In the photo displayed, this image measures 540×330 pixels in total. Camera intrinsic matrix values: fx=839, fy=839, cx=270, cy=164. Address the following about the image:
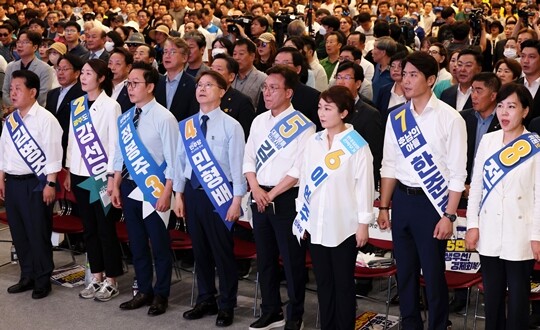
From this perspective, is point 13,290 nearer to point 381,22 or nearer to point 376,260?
point 376,260

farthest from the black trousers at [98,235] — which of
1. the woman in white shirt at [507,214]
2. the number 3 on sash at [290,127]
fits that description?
the woman in white shirt at [507,214]

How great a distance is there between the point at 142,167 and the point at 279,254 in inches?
39.7

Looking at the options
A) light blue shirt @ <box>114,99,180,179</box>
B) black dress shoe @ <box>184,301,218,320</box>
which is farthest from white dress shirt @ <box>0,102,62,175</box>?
black dress shoe @ <box>184,301,218,320</box>

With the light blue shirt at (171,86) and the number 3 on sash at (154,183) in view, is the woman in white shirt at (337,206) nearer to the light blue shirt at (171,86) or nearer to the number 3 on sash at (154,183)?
the number 3 on sash at (154,183)

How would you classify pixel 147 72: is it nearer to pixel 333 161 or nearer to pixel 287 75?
pixel 287 75

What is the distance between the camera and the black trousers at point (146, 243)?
5.24 metres

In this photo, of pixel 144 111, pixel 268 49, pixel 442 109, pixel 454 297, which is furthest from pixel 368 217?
pixel 268 49

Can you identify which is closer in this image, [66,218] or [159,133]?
[159,133]

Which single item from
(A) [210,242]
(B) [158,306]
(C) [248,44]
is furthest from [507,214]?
(C) [248,44]

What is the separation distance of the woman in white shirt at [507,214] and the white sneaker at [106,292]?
254 cm

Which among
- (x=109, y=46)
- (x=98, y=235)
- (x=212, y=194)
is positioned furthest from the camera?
(x=109, y=46)

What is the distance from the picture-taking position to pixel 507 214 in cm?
395

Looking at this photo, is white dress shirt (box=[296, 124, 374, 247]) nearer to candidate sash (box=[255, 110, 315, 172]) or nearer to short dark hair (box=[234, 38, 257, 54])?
candidate sash (box=[255, 110, 315, 172])

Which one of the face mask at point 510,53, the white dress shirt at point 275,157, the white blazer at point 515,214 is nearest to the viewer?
the white blazer at point 515,214
